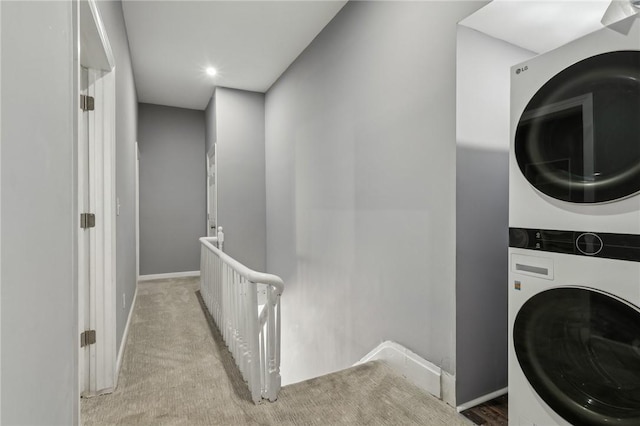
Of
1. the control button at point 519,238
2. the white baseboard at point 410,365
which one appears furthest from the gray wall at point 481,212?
the control button at point 519,238

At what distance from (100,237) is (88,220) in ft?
0.39

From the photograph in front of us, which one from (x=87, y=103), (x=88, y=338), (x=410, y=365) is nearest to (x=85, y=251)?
(x=88, y=338)

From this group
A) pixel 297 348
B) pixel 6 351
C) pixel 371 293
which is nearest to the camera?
pixel 6 351

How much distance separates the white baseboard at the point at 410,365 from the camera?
6.01 ft

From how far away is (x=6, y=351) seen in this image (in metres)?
0.63

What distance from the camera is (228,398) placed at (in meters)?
1.83

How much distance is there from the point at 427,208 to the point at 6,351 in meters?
1.79

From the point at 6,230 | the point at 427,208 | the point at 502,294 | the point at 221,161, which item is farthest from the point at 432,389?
the point at 221,161

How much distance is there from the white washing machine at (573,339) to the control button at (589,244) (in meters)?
0.03

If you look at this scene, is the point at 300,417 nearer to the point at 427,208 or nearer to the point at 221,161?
the point at 427,208

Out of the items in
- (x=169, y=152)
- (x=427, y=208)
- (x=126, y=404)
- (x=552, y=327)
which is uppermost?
(x=169, y=152)

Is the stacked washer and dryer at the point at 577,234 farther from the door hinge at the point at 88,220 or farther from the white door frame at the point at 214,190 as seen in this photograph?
the white door frame at the point at 214,190

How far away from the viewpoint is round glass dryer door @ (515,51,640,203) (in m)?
1.07

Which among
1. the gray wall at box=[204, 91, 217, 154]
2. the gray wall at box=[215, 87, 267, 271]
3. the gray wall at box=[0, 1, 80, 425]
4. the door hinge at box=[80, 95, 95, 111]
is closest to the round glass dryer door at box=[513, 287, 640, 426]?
the gray wall at box=[0, 1, 80, 425]
